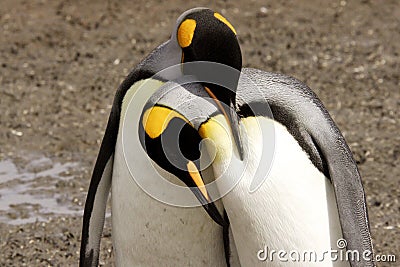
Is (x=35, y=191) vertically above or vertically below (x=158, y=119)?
below

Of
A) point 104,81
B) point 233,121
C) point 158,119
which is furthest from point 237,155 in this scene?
point 104,81

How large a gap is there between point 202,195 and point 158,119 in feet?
1.00

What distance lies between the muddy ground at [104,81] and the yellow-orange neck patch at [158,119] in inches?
57.3

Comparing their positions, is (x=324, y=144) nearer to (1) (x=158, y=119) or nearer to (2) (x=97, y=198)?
(1) (x=158, y=119)

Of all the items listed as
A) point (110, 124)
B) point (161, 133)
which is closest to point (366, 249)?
point (161, 133)

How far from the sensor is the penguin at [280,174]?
10.4ft

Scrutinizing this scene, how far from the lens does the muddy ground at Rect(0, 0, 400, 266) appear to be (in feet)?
15.8

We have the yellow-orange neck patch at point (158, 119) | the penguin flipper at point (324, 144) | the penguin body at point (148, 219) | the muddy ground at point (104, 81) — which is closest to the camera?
the yellow-orange neck patch at point (158, 119)

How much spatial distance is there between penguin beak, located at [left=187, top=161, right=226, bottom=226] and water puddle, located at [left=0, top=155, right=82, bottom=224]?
5.51 feet

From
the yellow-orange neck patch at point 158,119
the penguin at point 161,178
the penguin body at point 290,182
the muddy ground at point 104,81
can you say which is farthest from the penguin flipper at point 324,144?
the muddy ground at point 104,81

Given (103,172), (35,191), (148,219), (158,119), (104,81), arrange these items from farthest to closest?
(104,81)
(35,191)
(103,172)
(148,219)
(158,119)

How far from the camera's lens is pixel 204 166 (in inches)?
127

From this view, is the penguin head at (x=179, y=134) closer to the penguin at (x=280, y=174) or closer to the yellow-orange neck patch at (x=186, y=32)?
the penguin at (x=280, y=174)

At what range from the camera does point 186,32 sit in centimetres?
325
